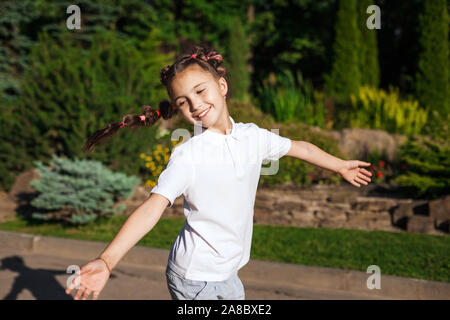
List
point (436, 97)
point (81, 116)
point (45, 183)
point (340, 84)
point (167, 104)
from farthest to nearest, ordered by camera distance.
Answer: point (340, 84)
point (436, 97)
point (81, 116)
point (45, 183)
point (167, 104)

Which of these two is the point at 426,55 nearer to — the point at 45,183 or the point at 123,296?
the point at 45,183

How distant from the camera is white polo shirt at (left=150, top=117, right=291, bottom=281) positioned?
79.2 inches

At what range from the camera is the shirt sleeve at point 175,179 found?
6.24 ft

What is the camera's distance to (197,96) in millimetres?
2143

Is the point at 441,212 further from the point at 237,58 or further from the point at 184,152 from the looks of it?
the point at 237,58

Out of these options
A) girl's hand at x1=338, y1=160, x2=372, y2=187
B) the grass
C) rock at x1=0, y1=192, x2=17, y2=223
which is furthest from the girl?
rock at x1=0, y1=192, x2=17, y2=223

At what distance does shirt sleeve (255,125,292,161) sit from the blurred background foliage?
743 mm

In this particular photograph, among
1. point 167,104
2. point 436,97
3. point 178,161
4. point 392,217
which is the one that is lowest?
point 392,217

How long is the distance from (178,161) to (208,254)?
17.1 inches

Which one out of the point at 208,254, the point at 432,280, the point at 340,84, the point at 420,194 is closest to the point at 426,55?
the point at 340,84

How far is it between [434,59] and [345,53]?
2770 mm

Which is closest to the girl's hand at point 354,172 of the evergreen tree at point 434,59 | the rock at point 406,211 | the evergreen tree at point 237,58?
the rock at point 406,211

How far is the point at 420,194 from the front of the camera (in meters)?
6.93

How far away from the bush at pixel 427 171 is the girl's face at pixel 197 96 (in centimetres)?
542
